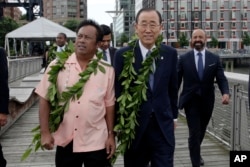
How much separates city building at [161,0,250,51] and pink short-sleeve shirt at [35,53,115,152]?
98.8m

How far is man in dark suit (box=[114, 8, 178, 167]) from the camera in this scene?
3287 millimetres

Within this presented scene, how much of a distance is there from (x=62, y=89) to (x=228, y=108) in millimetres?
3767

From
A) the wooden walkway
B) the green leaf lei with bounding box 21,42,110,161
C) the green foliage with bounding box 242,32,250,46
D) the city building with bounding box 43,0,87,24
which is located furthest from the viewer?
the city building with bounding box 43,0,87,24

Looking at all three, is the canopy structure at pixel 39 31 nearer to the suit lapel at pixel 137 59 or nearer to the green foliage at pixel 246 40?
the suit lapel at pixel 137 59

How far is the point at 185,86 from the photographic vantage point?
5.12 metres

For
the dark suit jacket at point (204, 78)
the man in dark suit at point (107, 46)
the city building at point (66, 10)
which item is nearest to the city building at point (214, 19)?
the city building at point (66, 10)

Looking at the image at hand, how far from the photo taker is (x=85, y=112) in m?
2.98

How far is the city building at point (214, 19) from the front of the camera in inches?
3974

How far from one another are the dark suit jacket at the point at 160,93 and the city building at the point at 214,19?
3871 inches

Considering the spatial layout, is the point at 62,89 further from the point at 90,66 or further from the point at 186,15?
the point at 186,15

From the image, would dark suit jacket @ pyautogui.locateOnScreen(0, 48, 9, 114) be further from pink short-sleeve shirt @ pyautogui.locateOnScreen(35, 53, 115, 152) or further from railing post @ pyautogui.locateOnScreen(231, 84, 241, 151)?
railing post @ pyautogui.locateOnScreen(231, 84, 241, 151)

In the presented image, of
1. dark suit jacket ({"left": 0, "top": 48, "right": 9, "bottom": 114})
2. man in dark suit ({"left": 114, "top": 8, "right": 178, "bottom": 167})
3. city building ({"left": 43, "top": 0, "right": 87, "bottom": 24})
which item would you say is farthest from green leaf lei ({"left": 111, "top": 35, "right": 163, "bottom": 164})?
city building ({"left": 43, "top": 0, "right": 87, "bottom": 24})

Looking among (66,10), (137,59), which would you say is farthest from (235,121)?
(66,10)

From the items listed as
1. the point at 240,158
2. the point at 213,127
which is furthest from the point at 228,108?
the point at 240,158
